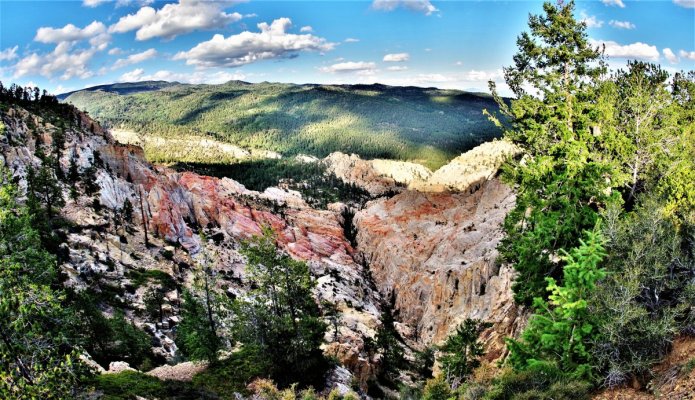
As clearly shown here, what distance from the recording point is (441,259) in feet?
316

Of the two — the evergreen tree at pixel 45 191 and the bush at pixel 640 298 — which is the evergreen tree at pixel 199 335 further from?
the evergreen tree at pixel 45 191

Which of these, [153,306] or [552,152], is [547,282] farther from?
[153,306]

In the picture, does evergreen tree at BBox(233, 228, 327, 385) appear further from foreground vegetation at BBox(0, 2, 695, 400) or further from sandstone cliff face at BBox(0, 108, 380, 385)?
sandstone cliff face at BBox(0, 108, 380, 385)

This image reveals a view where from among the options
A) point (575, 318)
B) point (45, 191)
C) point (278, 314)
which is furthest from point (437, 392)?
point (45, 191)

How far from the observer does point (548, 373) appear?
1833cm

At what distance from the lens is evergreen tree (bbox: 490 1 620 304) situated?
2331cm

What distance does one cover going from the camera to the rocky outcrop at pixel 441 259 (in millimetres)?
70375

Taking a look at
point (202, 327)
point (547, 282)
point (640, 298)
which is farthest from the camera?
point (202, 327)

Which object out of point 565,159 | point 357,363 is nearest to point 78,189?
point 357,363

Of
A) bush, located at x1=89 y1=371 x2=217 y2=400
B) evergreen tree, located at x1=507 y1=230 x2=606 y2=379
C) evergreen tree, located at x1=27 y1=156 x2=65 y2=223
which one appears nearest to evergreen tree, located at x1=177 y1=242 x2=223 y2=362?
bush, located at x1=89 y1=371 x2=217 y2=400

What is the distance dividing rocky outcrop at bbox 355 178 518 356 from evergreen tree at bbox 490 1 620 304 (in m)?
26.2

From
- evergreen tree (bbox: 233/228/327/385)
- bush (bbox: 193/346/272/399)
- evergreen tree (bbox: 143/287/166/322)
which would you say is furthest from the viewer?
evergreen tree (bbox: 143/287/166/322)

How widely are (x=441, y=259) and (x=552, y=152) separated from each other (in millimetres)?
73105

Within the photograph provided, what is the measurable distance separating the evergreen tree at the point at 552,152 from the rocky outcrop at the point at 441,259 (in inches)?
1033
